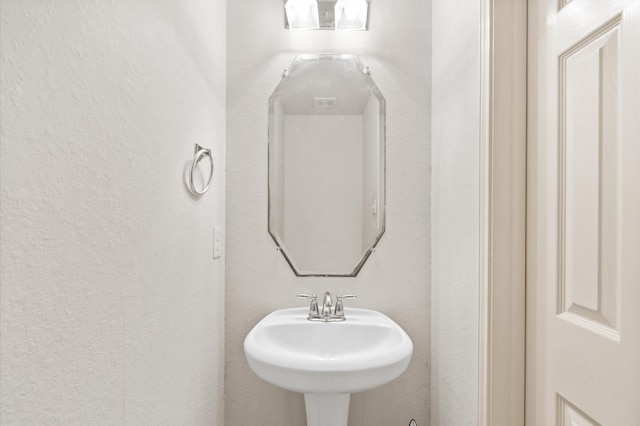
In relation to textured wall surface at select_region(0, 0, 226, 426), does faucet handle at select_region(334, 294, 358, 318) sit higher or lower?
lower

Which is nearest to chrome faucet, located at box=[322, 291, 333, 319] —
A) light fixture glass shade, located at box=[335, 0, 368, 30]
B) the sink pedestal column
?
the sink pedestal column

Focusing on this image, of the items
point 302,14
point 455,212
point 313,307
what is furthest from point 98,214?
point 302,14

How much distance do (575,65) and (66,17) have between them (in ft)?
3.26

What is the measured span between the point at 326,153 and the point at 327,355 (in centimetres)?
80

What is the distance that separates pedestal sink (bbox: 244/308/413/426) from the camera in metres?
1.03

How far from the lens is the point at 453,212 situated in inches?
50.5

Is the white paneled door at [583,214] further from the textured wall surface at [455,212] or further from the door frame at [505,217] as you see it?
the textured wall surface at [455,212]

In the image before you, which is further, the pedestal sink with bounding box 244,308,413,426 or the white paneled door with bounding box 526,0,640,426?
the pedestal sink with bounding box 244,308,413,426

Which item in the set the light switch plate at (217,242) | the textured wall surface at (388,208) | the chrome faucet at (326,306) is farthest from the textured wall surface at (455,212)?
the light switch plate at (217,242)

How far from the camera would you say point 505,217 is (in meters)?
0.99

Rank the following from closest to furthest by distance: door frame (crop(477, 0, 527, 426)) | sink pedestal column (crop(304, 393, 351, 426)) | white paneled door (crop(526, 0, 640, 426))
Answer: white paneled door (crop(526, 0, 640, 426)), door frame (crop(477, 0, 527, 426)), sink pedestal column (crop(304, 393, 351, 426))

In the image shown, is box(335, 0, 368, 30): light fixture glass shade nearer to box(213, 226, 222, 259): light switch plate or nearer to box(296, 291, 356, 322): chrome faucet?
box(213, 226, 222, 259): light switch plate

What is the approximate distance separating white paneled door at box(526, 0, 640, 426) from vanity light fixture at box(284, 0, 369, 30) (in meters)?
0.71

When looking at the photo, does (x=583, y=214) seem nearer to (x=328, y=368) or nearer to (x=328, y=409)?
(x=328, y=368)
